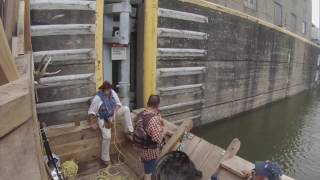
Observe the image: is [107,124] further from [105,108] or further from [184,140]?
[184,140]

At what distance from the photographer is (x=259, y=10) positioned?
15.0m

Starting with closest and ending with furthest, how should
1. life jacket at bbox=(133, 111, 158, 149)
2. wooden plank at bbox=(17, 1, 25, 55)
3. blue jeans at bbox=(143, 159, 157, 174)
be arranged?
wooden plank at bbox=(17, 1, 25, 55)
life jacket at bbox=(133, 111, 158, 149)
blue jeans at bbox=(143, 159, 157, 174)

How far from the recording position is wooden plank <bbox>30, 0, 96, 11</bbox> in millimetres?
5986

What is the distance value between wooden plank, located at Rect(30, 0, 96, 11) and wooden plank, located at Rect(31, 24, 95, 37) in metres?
0.32

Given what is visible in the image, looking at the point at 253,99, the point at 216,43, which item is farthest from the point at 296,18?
the point at 216,43

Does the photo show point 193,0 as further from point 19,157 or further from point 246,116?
point 19,157

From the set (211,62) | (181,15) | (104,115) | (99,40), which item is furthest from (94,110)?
(211,62)

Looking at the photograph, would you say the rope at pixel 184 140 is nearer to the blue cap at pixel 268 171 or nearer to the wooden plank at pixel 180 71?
the blue cap at pixel 268 171

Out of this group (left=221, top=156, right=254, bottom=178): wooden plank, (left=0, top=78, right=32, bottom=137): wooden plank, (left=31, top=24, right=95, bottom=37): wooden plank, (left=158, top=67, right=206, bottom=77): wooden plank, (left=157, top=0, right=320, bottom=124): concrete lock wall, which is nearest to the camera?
(left=0, top=78, right=32, bottom=137): wooden plank

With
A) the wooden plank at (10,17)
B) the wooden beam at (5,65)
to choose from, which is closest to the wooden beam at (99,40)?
the wooden plank at (10,17)

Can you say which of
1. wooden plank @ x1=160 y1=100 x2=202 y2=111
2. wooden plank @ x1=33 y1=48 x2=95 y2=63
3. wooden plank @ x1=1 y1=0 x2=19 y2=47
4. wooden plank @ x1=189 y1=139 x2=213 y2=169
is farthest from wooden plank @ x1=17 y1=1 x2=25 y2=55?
wooden plank @ x1=160 y1=100 x2=202 y2=111

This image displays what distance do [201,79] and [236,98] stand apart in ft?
10.8

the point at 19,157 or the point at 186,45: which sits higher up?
the point at 186,45

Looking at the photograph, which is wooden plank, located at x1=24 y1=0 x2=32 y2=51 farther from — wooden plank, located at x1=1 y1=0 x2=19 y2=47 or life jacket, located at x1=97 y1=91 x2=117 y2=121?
life jacket, located at x1=97 y1=91 x2=117 y2=121
